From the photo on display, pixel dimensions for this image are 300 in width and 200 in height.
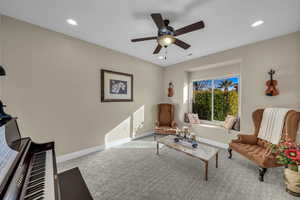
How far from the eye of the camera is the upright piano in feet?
2.13

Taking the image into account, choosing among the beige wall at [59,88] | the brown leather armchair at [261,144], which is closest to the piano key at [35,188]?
the beige wall at [59,88]

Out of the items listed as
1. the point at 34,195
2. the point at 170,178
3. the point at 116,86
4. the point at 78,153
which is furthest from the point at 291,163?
the point at 78,153

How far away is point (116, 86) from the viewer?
313 centimetres

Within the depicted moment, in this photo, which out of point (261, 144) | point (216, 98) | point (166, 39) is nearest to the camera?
point (166, 39)

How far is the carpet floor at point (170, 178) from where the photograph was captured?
1.54 m

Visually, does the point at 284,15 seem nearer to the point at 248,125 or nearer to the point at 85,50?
the point at 248,125

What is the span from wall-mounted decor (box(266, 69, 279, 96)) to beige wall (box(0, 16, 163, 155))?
11.1ft

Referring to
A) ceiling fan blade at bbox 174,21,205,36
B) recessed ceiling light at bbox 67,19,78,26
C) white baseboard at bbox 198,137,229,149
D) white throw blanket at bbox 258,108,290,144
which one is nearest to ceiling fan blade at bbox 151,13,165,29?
ceiling fan blade at bbox 174,21,205,36

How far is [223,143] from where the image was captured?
3.10 m

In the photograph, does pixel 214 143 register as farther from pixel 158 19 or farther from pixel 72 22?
pixel 72 22

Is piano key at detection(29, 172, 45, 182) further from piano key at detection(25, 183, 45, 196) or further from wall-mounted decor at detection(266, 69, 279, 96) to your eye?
wall-mounted decor at detection(266, 69, 279, 96)

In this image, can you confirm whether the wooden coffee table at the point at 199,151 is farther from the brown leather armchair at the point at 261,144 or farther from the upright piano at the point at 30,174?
the upright piano at the point at 30,174

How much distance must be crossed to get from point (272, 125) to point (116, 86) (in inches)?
139

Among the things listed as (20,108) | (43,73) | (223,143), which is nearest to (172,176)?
(223,143)
